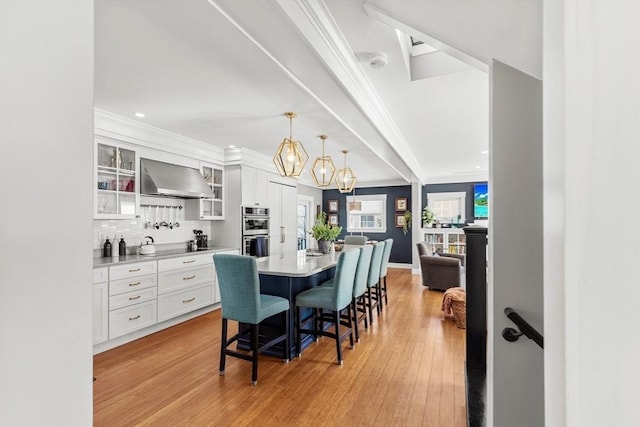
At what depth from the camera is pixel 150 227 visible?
432 centimetres

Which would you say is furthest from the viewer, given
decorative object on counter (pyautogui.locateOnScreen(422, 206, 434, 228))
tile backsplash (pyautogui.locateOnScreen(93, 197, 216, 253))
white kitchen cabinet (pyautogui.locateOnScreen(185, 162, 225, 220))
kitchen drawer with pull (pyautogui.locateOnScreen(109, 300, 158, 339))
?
decorative object on counter (pyautogui.locateOnScreen(422, 206, 434, 228))

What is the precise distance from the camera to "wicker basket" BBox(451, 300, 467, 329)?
382 centimetres

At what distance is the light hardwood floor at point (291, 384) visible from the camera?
83.0 inches

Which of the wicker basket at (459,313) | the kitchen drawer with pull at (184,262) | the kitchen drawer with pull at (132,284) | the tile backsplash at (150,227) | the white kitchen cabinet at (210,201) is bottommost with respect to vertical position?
the wicker basket at (459,313)

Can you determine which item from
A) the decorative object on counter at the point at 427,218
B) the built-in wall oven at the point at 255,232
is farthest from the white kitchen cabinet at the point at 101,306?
the decorative object on counter at the point at 427,218

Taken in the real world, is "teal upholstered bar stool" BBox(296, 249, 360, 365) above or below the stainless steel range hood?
below

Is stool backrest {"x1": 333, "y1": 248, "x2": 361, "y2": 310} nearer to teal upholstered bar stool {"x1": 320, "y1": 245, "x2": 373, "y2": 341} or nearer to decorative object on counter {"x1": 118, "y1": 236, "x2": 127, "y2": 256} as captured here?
teal upholstered bar stool {"x1": 320, "y1": 245, "x2": 373, "y2": 341}

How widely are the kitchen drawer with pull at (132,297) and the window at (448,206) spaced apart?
6.71 meters

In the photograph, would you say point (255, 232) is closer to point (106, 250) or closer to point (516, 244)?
point (106, 250)

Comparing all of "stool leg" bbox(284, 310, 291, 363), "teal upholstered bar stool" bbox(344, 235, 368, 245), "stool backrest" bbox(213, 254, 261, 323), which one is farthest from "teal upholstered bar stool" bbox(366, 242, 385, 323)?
"stool backrest" bbox(213, 254, 261, 323)

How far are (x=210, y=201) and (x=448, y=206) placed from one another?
5867 mm

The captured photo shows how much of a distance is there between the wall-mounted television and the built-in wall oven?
202 inches

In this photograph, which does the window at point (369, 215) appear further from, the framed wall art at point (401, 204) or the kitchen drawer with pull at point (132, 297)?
the kitchen drawer with pull at point (132, 297)
